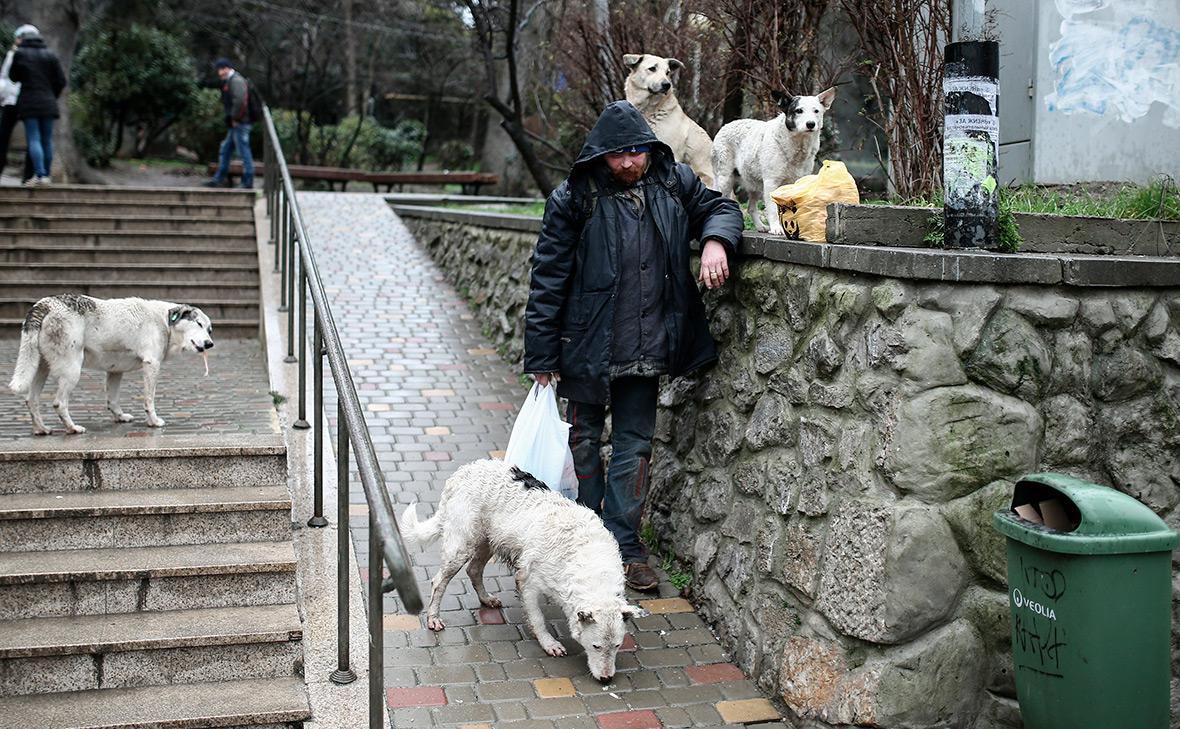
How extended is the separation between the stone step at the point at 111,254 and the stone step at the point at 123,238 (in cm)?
→ 10

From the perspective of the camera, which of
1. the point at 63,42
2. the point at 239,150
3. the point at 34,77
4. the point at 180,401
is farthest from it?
the point at 63,42

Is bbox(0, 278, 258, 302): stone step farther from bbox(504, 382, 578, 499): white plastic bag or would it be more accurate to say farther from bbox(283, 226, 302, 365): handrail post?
bbox(504, 382, 578, 499): white plastic bag

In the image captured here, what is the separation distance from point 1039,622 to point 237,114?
1228 centimetres

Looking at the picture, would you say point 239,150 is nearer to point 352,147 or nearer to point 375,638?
point 352,147

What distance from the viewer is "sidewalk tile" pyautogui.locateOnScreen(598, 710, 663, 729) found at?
3854 mm

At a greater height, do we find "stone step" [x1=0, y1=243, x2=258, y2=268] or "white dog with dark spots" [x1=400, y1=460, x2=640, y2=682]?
"stone step" [x1=0, y1=243, x2=258, y2=268]

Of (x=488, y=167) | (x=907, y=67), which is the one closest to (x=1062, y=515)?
(x=907, y=67)

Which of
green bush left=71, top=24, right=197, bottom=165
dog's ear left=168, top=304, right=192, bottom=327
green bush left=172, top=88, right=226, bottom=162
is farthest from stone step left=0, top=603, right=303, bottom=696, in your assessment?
green bush left=172, top=88, right=226, bottom=162

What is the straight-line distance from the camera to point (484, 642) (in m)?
4.44

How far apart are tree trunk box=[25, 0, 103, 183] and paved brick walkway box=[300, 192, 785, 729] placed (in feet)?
30.5

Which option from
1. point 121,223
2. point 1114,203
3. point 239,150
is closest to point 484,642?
Answer: point 1114,203

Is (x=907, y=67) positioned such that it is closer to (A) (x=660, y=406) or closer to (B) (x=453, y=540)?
(A) (x=660, y=406)

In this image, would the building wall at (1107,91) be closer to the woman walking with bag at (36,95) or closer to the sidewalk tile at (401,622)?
the sidewalk tile at (401,622)

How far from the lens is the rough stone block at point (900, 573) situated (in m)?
3.59
